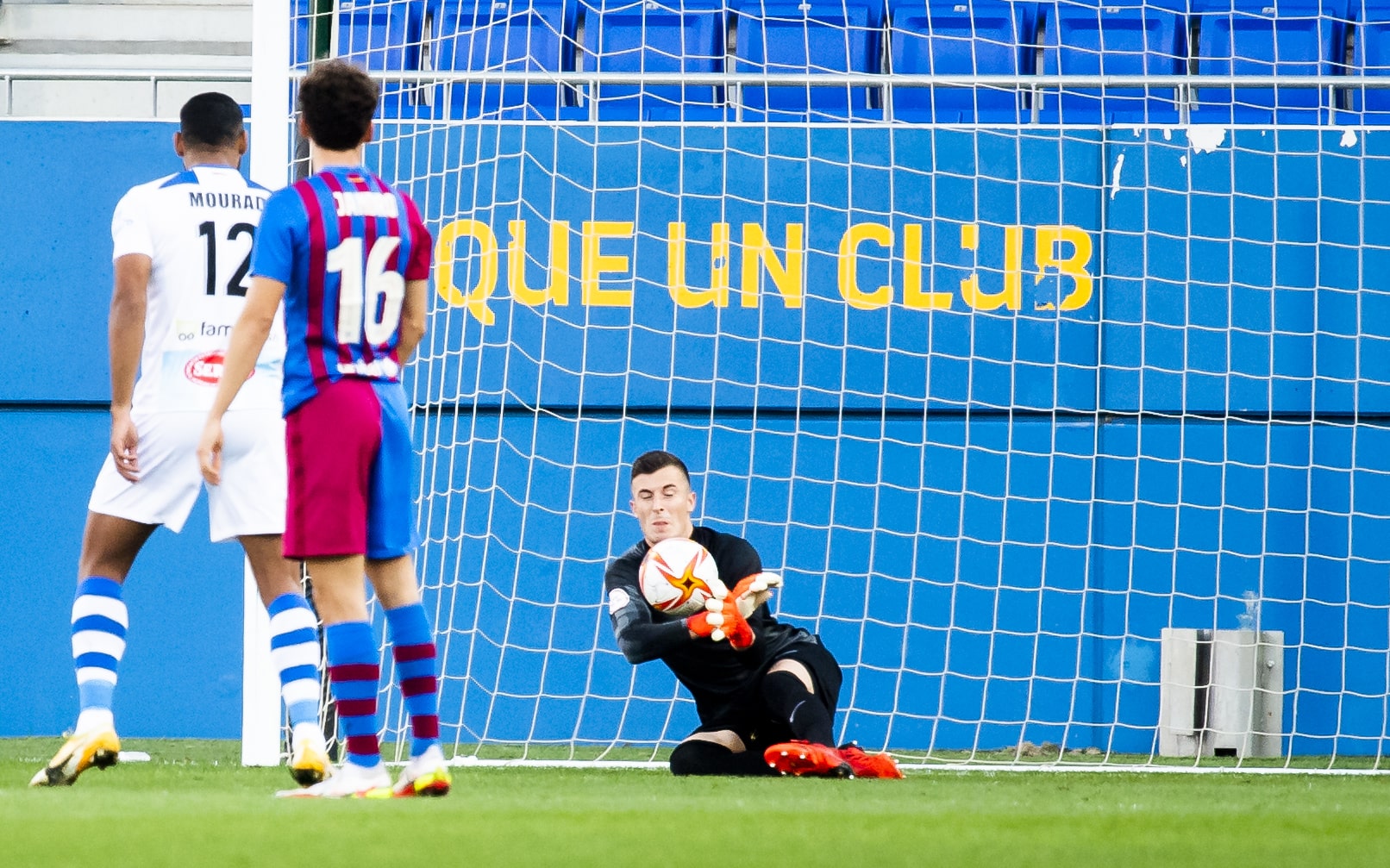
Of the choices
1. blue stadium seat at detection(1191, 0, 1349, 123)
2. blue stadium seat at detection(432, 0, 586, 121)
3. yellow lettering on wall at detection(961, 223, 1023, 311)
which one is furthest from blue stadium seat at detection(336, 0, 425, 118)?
blue stadium seat at detection(1191, 0, 1349, 123)

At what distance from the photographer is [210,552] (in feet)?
22.3

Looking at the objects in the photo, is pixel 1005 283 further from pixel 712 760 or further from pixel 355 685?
pixel 355 685

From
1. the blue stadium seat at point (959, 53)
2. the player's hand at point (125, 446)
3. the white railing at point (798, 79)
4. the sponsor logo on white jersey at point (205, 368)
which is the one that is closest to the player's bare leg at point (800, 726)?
the sponsor logo on white jersey at point (205, 368)

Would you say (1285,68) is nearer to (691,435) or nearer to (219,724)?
(691,435)

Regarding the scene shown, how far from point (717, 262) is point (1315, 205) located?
237 cm

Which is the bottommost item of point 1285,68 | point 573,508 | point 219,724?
point 219,724

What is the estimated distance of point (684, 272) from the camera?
6797mm

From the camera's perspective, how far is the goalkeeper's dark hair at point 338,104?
3051 millimetres

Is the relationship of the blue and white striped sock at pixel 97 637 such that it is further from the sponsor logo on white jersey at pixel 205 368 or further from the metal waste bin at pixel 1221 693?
the metal waste bin at pixel 1221 693

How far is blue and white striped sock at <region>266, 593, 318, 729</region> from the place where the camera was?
11.8 feet

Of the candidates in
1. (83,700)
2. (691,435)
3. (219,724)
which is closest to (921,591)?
(691,435)

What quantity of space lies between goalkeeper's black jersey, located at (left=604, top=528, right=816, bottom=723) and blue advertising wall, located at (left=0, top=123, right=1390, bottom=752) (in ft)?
6.76

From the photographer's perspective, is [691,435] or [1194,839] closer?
[1194,839]

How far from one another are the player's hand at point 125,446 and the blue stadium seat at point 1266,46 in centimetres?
513
